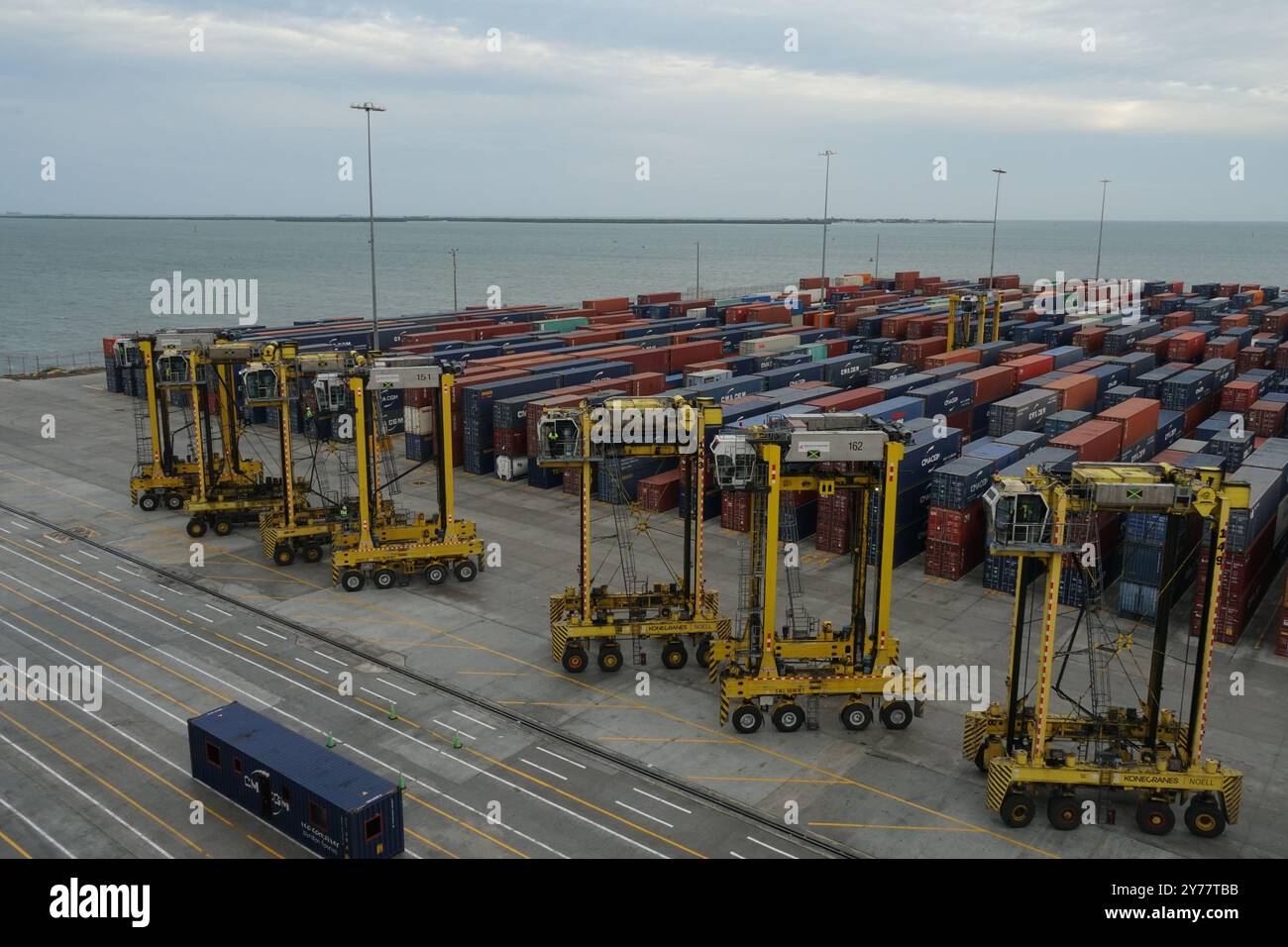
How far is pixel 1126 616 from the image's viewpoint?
37.3m

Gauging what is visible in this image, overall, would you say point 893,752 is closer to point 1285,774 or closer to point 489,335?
point 1285,774

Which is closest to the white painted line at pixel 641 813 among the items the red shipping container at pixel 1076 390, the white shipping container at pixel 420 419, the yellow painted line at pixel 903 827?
the yellow painted line at pixel 903 827

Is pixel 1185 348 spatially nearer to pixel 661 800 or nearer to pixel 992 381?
pixel 992 381

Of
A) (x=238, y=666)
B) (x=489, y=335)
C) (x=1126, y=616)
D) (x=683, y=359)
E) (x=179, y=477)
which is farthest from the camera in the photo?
(x=489, y=335)

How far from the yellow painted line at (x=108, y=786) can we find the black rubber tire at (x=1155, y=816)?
73.9ft

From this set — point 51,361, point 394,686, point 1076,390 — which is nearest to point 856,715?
point 394,686

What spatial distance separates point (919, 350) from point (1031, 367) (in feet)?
45.7

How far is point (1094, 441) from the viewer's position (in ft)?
153

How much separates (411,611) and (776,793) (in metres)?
18.3

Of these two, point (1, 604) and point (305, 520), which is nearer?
point (1, 604)

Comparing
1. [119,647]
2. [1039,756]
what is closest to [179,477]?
[119,647]

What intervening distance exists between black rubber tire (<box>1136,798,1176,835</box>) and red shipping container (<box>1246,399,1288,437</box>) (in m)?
42.0
